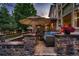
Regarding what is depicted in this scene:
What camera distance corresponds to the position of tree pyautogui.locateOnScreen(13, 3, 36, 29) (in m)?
4.11

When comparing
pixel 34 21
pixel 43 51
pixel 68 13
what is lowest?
pixel 43 51

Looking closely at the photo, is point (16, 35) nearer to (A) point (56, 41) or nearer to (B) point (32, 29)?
(B) point (32, 29)

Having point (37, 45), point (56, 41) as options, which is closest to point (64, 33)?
point (56, 41)

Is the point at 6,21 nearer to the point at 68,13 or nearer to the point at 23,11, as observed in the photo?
the point at 23,11

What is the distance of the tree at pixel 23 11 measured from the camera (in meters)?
4.11

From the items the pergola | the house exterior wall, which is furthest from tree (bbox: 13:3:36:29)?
the house exterior wall

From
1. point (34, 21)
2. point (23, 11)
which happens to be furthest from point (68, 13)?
point (23, 11)

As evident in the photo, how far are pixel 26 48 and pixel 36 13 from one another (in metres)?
0.58

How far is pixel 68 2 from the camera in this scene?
4.08 metres

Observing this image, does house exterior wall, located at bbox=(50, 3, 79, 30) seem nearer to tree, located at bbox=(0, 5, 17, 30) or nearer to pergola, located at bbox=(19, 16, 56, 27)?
pergola, located at bbox=(19, 16, 56, 27)

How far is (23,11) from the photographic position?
4137mm

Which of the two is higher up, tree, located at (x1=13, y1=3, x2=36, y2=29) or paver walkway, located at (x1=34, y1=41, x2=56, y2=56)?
tree, located at (x1=13, y1=3, x2=36, y2=29)

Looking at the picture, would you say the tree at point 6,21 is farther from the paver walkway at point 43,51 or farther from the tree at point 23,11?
the paver walkway at point 43,51

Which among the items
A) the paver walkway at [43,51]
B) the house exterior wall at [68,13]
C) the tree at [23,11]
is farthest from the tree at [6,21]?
the house exterior wall at [68,13]
